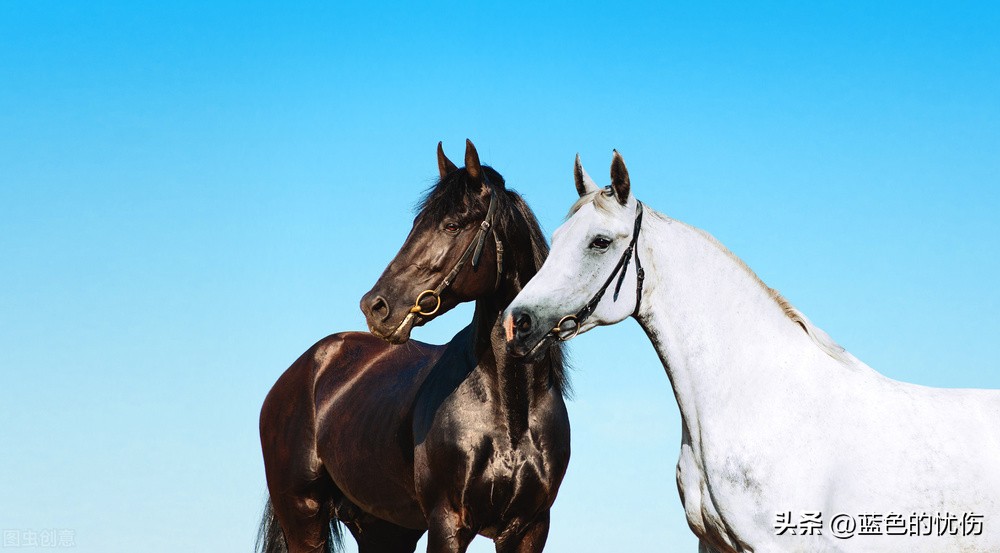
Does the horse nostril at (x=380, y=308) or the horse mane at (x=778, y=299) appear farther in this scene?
the horse nostril at (x=380, y=308)

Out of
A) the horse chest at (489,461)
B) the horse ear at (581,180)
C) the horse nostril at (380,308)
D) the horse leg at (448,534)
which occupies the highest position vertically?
the horse ear at (581,180)

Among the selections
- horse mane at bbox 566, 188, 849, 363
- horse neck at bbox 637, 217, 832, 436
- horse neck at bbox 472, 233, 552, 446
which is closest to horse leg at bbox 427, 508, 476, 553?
horse neck at bbox 472, 233, 552, 446

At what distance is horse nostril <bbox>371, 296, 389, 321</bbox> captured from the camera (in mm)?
6120

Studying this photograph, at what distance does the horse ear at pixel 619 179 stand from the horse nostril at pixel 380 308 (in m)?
1.85

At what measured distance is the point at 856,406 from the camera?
4.49 m

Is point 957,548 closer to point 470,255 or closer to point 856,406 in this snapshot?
point 856,406

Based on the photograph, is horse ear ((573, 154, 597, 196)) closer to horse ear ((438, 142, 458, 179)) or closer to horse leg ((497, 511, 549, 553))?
horse ear ((438, 142, 458, 179))

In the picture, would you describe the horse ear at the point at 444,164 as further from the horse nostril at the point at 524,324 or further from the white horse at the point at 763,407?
the horse nostril at the point at 524,324

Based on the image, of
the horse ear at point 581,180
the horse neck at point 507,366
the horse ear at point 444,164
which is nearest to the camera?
the horse ear at point 581,180

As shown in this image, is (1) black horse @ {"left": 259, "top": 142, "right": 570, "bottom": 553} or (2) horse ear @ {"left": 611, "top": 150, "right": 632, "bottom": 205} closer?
(2) horse ear @ {"left": 611, "top": 150, "right": 632, "bottom": 205}

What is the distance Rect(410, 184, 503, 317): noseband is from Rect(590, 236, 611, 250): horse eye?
160 cm

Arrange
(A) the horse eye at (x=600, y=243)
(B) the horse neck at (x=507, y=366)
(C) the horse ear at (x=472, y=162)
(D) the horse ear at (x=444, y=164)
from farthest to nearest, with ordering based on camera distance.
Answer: (D) the horse ear at (x=444, y=164) < (C) the horse ear at (x=472, y=162) < (B) the horse neck at (x=507, y=366) < (A) the horse eye at (x=600, y=243)

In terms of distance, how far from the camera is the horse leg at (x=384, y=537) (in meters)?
8.36

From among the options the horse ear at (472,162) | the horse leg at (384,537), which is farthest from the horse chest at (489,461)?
the horse leg at (384,537)
